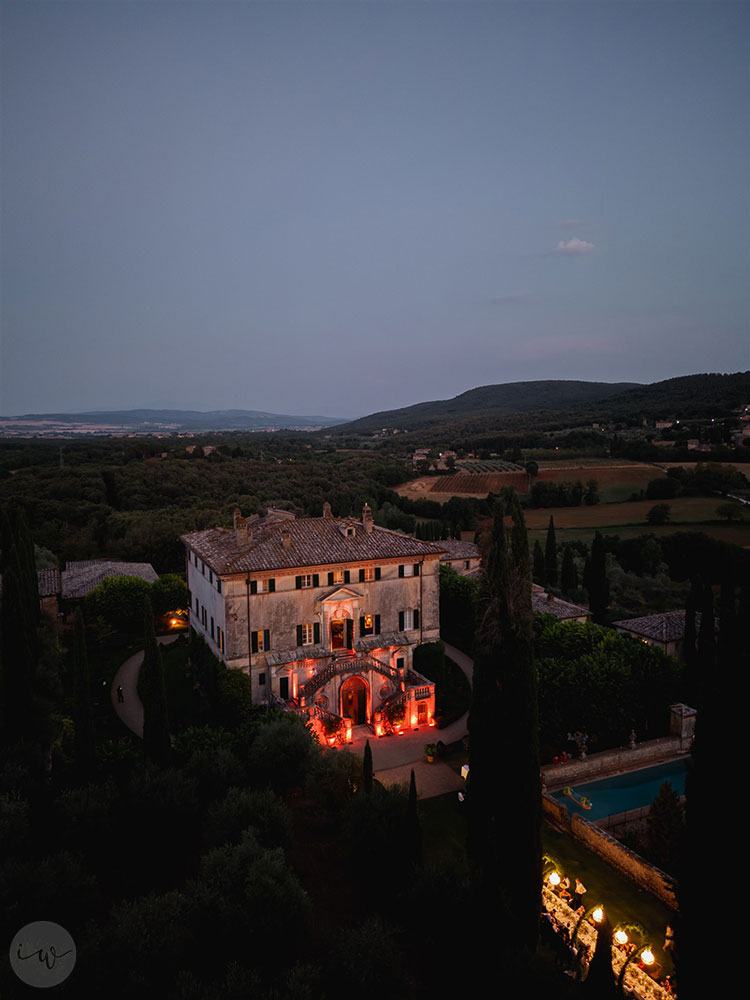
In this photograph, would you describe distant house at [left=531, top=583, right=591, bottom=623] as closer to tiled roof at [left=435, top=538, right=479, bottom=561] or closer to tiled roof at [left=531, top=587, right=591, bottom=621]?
tiled roof at [left=531, top=587, right=591, bottom=621]

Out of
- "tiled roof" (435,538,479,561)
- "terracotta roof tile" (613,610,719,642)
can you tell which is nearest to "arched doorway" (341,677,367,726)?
"terracotta roof tile" (613,610,719,642)

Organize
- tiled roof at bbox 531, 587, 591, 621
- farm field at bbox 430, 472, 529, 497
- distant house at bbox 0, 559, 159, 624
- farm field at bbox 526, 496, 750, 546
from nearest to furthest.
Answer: tiled roof at bbox 531, 587, 591, 621
distant house at bbox 0, 559, 159, 624
farm field at bbox 526, 496, 750, 546
farm field at bbox 430, 472, 529, 497

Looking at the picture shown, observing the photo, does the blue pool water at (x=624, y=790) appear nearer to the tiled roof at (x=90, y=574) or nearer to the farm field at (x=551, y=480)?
the tiled roof at (x=90, y=574)

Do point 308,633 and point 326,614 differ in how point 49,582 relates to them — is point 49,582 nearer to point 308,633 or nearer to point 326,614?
point 308,633

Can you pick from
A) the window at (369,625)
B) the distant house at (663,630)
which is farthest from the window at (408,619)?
the distant house at (663,630)

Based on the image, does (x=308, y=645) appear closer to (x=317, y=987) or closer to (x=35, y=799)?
(x=35, y=799)
